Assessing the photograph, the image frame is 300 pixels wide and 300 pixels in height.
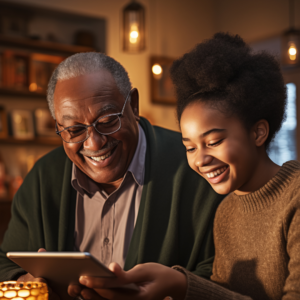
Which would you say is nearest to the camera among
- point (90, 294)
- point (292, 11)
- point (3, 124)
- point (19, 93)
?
point (90, 294)

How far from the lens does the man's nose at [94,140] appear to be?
1.35 metres

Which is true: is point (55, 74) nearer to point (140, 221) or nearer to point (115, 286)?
point (140, 221)

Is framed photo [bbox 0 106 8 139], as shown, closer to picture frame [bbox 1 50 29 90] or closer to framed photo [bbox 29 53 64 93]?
picture frame [bbox 1 50 29 90]

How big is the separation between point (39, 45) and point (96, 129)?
3.48 metres

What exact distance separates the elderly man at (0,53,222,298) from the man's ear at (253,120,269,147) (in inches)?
15.6

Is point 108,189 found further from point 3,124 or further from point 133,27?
point 3,124

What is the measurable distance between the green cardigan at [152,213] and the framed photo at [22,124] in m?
2.92

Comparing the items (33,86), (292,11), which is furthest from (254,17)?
(33,86)

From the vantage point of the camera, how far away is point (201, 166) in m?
1.10

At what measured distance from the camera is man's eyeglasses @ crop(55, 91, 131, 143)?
1350mm

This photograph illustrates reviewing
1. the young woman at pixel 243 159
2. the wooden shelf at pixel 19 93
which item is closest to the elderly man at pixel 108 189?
the young woman at pixel 243 159

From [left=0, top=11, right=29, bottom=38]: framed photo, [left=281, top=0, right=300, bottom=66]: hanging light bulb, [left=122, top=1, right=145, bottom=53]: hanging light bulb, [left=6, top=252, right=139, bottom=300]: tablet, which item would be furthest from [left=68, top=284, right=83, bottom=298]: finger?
[left=0, top=11, right=29, bottom=38]: framed photo

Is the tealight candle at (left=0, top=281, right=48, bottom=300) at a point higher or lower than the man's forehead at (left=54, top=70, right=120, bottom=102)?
lower

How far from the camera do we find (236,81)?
3.58 feet
